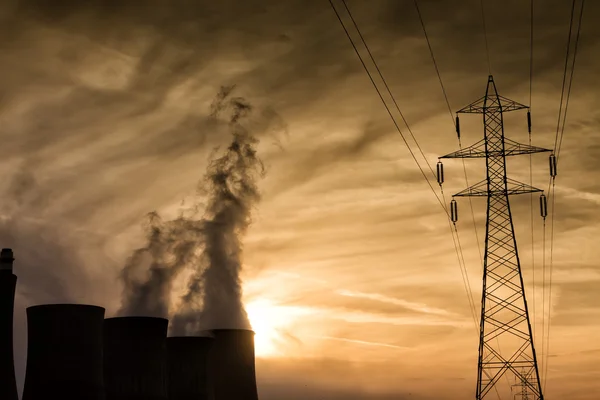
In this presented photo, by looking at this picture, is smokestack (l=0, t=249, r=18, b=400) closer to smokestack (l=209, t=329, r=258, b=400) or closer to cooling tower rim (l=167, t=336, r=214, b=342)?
cooling tower rim (l=167, t=336, r=214, b=342)

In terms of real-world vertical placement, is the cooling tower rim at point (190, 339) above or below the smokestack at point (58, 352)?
above

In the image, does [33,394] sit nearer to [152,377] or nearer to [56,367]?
[56,367]

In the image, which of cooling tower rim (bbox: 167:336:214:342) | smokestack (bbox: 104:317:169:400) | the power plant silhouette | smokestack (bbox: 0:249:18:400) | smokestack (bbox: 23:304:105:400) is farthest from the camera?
cooling tower rim (bbox: 167:336:214:342)

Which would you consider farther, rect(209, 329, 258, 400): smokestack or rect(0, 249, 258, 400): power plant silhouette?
rect(209, 329, 258, 400): smokestack

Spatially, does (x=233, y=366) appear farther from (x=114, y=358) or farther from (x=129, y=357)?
(x=114, y=358)

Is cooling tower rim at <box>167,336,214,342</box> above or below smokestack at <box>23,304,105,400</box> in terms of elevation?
above

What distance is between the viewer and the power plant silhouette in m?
26.8

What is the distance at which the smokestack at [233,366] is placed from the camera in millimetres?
37562

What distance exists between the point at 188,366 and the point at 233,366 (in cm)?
237

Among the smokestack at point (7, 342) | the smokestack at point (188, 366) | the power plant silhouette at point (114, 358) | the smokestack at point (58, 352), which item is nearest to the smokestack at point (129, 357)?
the power plant silhouette at point (114, 358)

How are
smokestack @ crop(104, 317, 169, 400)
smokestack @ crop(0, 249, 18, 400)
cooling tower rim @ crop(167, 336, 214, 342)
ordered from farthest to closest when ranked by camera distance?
cooling tower rim @ crop(167, 336, 214, 342) → smokestack @ crop(104, 317, 169, 400) → smokestack @ crop(0, 249, 18, 400)

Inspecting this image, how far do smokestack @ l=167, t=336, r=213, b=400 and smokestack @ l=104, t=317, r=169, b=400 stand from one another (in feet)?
15.8

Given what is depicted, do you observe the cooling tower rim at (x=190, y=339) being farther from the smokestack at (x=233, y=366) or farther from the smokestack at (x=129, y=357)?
the smokestack at (x=129, y=357)

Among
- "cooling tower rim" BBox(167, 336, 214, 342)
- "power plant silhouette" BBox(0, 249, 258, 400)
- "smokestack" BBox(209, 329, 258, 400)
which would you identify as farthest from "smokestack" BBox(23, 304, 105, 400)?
"smokestack" BBox(209, 329, 258, 400)
